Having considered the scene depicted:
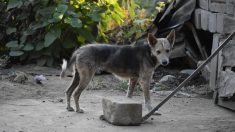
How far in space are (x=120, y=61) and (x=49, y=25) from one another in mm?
4436

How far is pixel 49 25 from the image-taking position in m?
12.4

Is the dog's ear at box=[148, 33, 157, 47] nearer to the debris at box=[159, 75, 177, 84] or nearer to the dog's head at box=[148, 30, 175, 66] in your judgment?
the dog's head at box=[148, 30, 175, 66]

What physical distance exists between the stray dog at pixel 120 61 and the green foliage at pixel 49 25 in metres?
3.73

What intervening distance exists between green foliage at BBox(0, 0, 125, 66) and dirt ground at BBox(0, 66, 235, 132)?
1.18 m

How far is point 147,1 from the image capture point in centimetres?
1463

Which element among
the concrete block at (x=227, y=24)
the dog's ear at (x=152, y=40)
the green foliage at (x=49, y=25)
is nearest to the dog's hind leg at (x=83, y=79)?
the dog's ear at (x=152, y=40)

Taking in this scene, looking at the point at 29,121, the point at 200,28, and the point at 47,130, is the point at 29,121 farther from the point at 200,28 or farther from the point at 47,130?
the point at 200,28

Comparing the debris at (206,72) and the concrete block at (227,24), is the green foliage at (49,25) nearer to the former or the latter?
the debris at (206,72)

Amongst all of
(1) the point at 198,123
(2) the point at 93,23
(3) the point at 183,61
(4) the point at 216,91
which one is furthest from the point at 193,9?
(1) the point at 198,123

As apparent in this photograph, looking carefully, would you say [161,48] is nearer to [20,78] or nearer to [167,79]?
[167,79]

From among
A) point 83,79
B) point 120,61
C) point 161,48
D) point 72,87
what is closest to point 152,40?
point 161,48

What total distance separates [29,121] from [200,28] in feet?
18.9

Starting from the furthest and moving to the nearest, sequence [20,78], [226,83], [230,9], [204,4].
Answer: [204,4] < [20,78] < [230,9] < [226,83]

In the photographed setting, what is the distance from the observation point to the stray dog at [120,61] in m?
8.20
